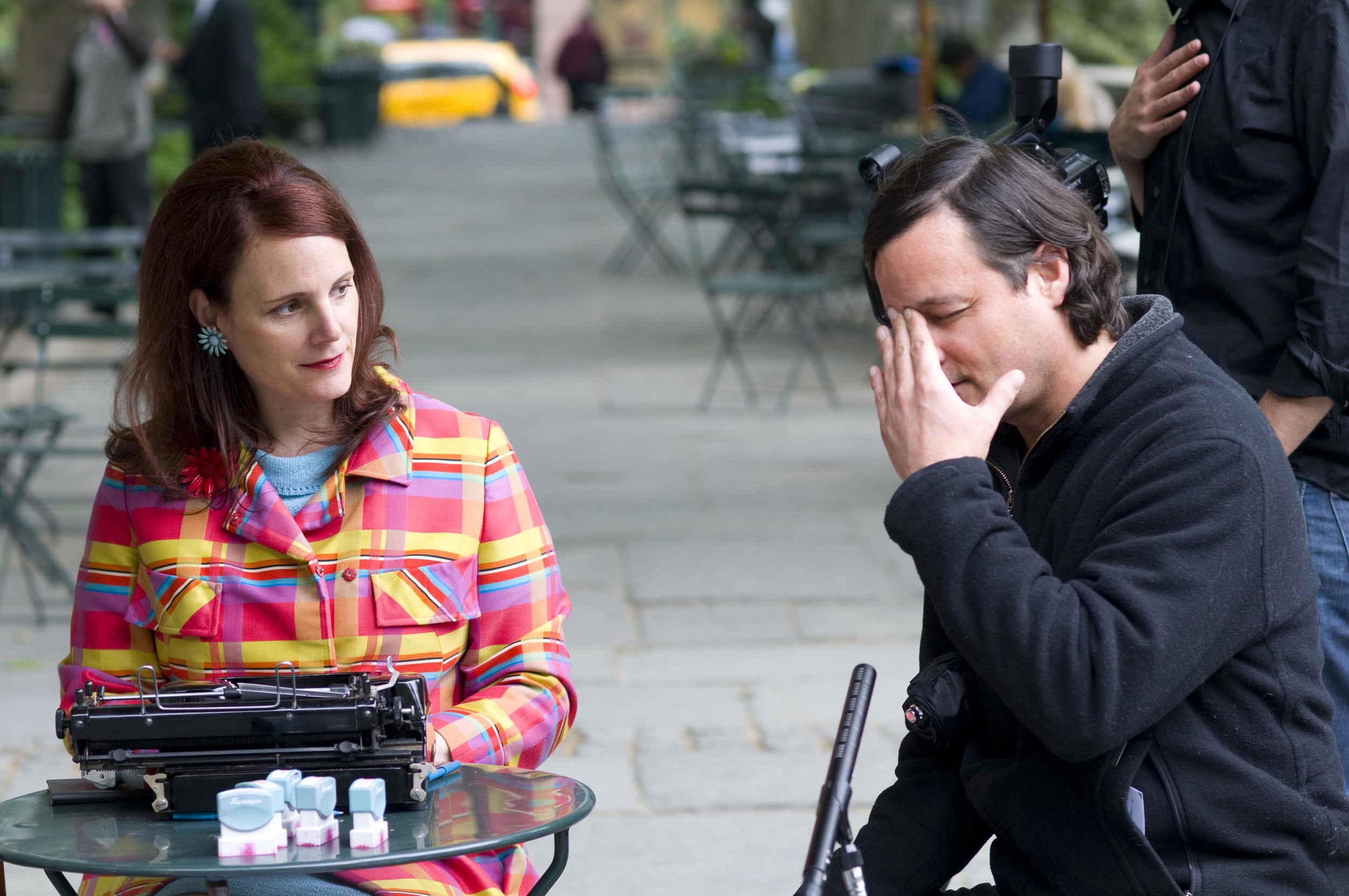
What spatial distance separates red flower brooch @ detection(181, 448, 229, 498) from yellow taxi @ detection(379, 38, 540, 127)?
2859 centimetres

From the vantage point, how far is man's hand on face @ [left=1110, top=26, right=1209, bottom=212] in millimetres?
2777

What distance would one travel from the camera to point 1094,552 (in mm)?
1949

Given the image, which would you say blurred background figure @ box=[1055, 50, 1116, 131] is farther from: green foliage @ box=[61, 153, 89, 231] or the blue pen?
the blue pen

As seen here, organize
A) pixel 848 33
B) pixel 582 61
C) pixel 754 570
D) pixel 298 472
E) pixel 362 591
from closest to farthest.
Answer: pixel 362 591, pixel 298 472, pixel 754 570, pixel 848 33, pixel 582 61

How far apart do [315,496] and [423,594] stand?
219 mm

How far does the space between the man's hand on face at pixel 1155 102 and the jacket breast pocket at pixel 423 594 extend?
137 centimetres

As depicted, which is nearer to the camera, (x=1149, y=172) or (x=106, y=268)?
(x=1149, y=172)

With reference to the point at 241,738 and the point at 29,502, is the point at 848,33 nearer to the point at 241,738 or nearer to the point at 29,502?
the point at 29,502

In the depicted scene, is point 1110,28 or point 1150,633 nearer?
point 1150,633

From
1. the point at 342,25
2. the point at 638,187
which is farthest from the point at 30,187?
the point at 342,25

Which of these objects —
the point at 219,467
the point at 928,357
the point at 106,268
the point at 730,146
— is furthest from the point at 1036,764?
the point at 730,146

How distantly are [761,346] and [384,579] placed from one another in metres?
8.26

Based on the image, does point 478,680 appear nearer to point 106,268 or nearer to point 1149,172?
point 1149,172

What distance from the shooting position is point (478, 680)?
98.1 inches
